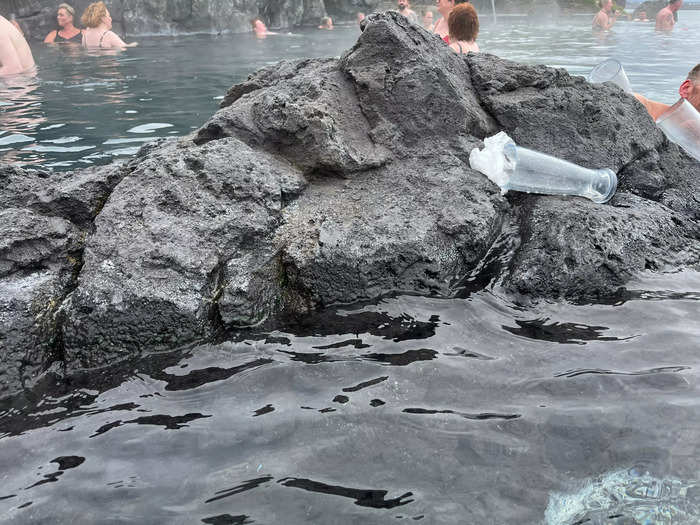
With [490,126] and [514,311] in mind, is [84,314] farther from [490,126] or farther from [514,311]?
[490,126]

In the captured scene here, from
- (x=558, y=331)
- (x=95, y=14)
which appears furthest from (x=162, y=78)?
(x=558, y=331)

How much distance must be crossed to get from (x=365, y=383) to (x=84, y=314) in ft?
3.86

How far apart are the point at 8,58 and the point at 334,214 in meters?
8.44

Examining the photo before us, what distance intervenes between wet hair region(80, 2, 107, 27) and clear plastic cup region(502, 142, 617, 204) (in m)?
12.6

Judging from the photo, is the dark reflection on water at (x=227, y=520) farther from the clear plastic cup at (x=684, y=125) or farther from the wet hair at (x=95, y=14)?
the wet hair at (x=95, y=14)

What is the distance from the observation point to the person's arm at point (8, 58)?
26.9 ft

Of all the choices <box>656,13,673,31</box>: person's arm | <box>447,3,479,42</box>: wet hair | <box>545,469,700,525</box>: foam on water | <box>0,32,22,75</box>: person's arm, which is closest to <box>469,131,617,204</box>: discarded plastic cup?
<box>545,469,700,525</box>: foam on water

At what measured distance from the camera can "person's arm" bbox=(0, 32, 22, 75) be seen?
323 inches

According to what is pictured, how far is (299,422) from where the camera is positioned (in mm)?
1994

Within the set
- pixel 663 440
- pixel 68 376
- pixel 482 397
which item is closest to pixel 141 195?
pixel 68 376

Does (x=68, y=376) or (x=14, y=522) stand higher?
(x=68, y=376)

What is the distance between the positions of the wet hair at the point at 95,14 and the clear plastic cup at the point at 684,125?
40.9 ft

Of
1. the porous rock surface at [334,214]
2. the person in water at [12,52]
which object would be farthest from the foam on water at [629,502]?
the person in water at [12,52]

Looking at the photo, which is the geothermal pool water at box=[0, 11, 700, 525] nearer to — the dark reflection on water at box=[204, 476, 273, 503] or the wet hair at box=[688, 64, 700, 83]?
the dark reflection on water at box=[204, 476, 273, 503]
